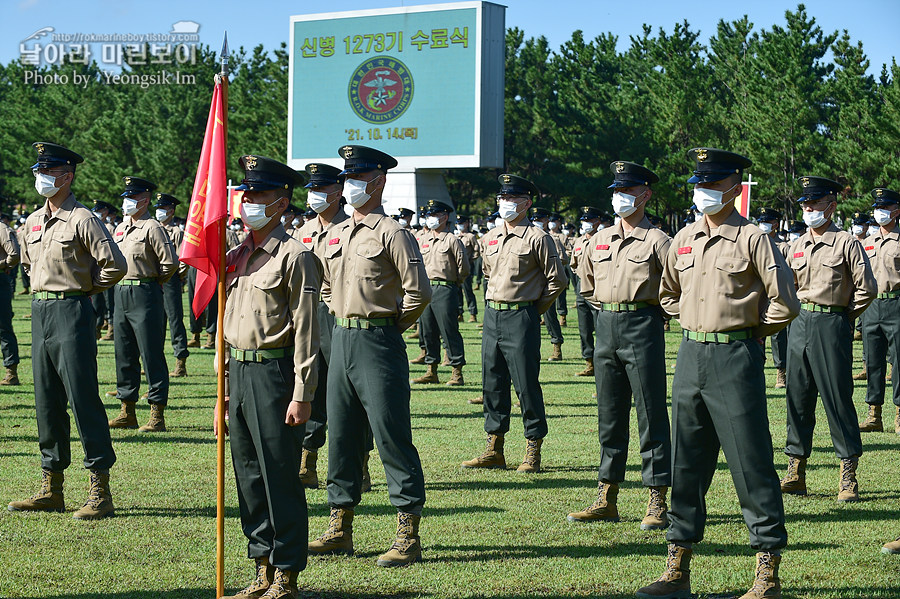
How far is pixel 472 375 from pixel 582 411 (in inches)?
141

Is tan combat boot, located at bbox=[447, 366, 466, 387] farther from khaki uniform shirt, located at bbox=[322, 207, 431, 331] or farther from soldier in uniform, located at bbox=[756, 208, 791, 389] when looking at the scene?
khaki uniform shirt, located at bbox=[322, 207, 431, 331]

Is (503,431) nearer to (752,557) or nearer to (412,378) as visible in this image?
(752,557)

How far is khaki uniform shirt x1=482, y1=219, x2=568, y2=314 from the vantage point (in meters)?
9.28

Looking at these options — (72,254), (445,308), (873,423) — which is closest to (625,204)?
(72,254)

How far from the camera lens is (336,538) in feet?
21.6

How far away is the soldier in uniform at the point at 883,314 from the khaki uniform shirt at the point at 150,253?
7.97m

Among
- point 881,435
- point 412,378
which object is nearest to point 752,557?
point 881,435

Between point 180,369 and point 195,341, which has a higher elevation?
point 195,341

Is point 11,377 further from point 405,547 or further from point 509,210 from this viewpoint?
point 405,547

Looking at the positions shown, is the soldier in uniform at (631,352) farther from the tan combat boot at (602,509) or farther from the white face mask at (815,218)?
the white face mask at (815,218)

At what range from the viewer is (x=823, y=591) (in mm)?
5895

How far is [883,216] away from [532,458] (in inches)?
216

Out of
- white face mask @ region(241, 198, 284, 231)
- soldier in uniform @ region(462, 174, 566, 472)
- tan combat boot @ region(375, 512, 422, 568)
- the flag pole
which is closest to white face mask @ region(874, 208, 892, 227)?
soldier in uniform @ region(462, 174, 566, 472)

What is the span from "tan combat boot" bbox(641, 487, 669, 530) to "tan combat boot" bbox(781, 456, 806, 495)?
4.90ft
